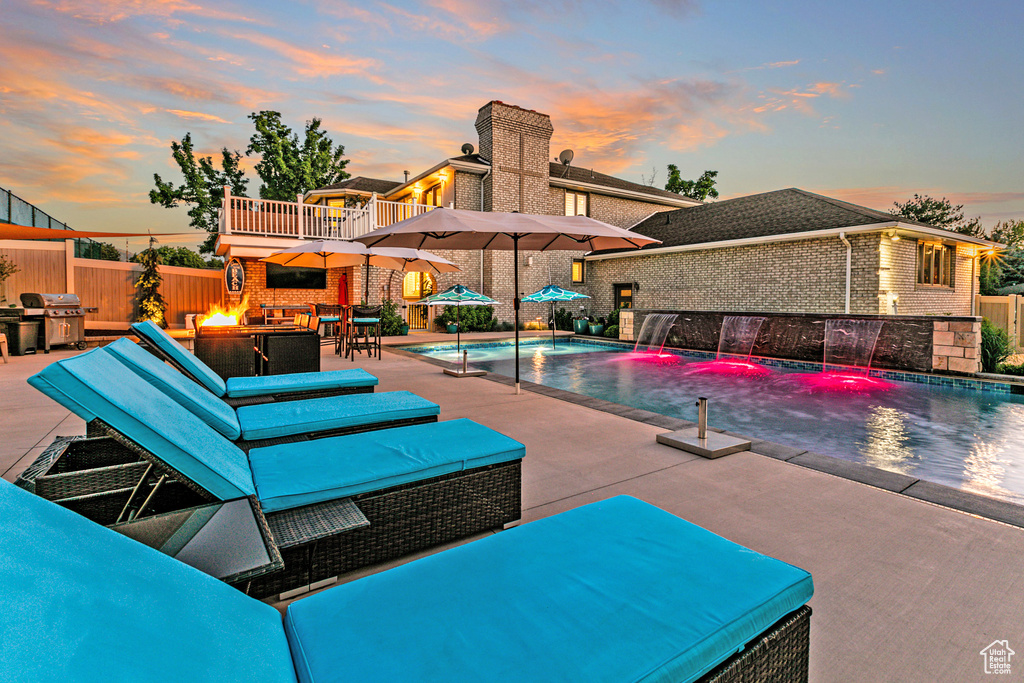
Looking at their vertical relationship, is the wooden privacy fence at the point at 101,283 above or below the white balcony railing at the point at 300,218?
below

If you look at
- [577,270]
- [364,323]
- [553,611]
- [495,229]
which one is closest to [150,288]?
[364,323]

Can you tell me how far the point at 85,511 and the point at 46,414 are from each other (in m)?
4.43

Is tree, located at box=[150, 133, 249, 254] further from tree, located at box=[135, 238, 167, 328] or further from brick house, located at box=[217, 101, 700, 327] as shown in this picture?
tree, located at box=[135, 238, 167, 328]

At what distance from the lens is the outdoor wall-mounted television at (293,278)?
15.7m

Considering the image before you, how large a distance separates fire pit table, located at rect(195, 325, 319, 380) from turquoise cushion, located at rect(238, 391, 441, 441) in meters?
3.23

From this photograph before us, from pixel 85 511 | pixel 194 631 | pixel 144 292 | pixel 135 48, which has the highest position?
pixel 135 48

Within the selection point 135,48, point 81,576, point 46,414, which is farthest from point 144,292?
point 81,576

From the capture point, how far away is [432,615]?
3.96 ft

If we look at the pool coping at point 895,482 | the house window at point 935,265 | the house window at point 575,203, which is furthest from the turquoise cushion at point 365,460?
the house window at point 575,203

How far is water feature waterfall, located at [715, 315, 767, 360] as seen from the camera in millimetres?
11359

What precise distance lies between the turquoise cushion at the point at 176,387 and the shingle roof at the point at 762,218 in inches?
574

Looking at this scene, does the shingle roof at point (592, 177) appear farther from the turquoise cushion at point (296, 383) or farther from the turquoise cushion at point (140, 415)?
Answer: the turquoise cushion at point (140, 415)

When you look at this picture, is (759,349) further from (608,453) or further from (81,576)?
(81,576)

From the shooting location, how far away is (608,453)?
3785 millimetres
